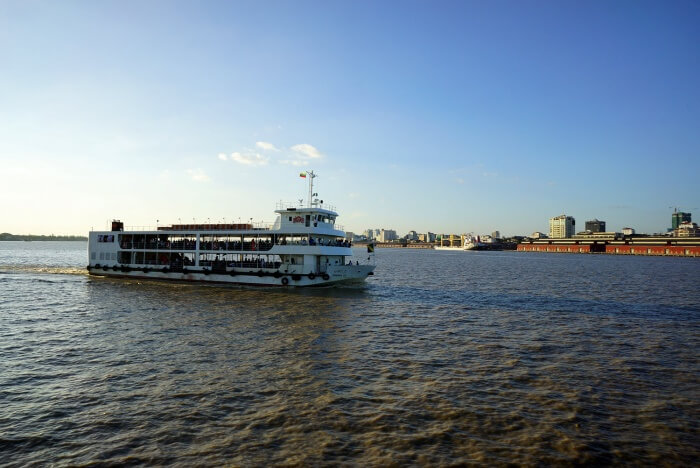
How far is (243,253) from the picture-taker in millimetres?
45875

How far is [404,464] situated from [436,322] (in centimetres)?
1868

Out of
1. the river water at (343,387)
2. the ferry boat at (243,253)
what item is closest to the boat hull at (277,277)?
the ferry boat at (243,253)

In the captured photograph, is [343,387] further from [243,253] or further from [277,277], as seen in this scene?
[243,253]

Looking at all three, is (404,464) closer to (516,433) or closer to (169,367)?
(516,433)

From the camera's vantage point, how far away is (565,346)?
22.2m

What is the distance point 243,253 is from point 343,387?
32695 millimetres

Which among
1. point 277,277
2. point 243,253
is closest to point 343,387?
point 277,277

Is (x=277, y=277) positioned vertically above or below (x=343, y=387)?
above

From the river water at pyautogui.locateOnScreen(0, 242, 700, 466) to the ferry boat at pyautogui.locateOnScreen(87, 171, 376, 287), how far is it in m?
11.7

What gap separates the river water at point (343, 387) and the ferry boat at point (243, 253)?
38.3 feet

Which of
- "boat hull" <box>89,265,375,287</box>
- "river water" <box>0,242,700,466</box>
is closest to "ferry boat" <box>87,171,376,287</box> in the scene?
"boat hull" <box>89,265,375,287</box>

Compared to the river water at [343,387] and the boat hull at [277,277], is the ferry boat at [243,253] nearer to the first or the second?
the boat hull at [277,277]

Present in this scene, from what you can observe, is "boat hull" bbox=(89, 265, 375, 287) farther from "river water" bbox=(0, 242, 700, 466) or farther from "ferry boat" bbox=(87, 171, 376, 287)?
"river water" bbox=(0, 242, 700, 466)

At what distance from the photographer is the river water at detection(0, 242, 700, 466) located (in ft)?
35.8
